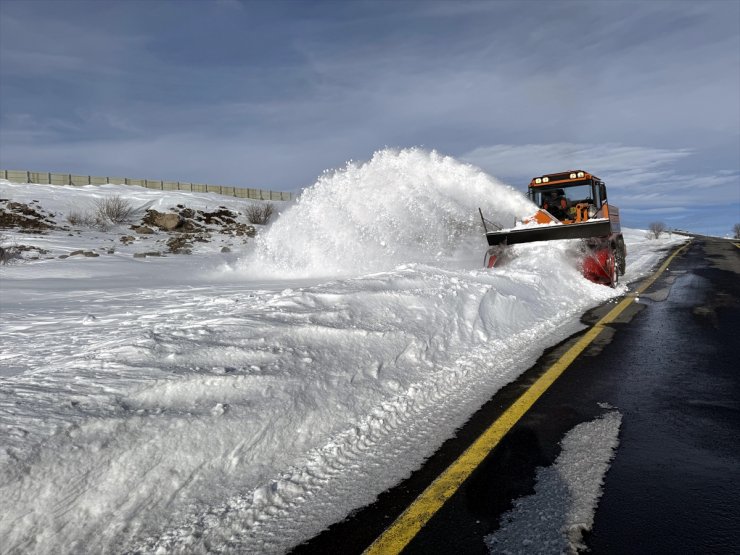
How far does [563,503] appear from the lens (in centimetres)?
258

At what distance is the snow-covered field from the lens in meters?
2.42

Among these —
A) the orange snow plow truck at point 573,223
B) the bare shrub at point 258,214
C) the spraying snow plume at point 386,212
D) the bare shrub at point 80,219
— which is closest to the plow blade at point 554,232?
the orange snow plow truck at point 573,223

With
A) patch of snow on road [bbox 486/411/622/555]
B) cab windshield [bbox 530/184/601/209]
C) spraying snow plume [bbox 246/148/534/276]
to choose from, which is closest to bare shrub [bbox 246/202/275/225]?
spraying snow plume [bbox 246/148/534/276]

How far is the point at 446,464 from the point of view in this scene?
301cm

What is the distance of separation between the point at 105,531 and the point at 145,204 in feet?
125

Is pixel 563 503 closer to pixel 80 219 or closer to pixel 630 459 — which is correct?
pixel 630 459

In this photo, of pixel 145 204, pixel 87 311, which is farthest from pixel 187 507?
pixel 145 204

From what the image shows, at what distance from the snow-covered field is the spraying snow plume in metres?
4.05

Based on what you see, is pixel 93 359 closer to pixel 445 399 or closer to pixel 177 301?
pixel 445 399

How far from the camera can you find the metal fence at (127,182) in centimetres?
4319

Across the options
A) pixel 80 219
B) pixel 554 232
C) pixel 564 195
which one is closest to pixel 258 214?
pixel 80 219

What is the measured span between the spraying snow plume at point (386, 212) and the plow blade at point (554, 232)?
146cm

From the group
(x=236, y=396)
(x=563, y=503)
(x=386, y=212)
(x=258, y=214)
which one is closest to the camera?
(x=563, y=503)

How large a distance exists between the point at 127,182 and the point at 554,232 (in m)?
47.8
